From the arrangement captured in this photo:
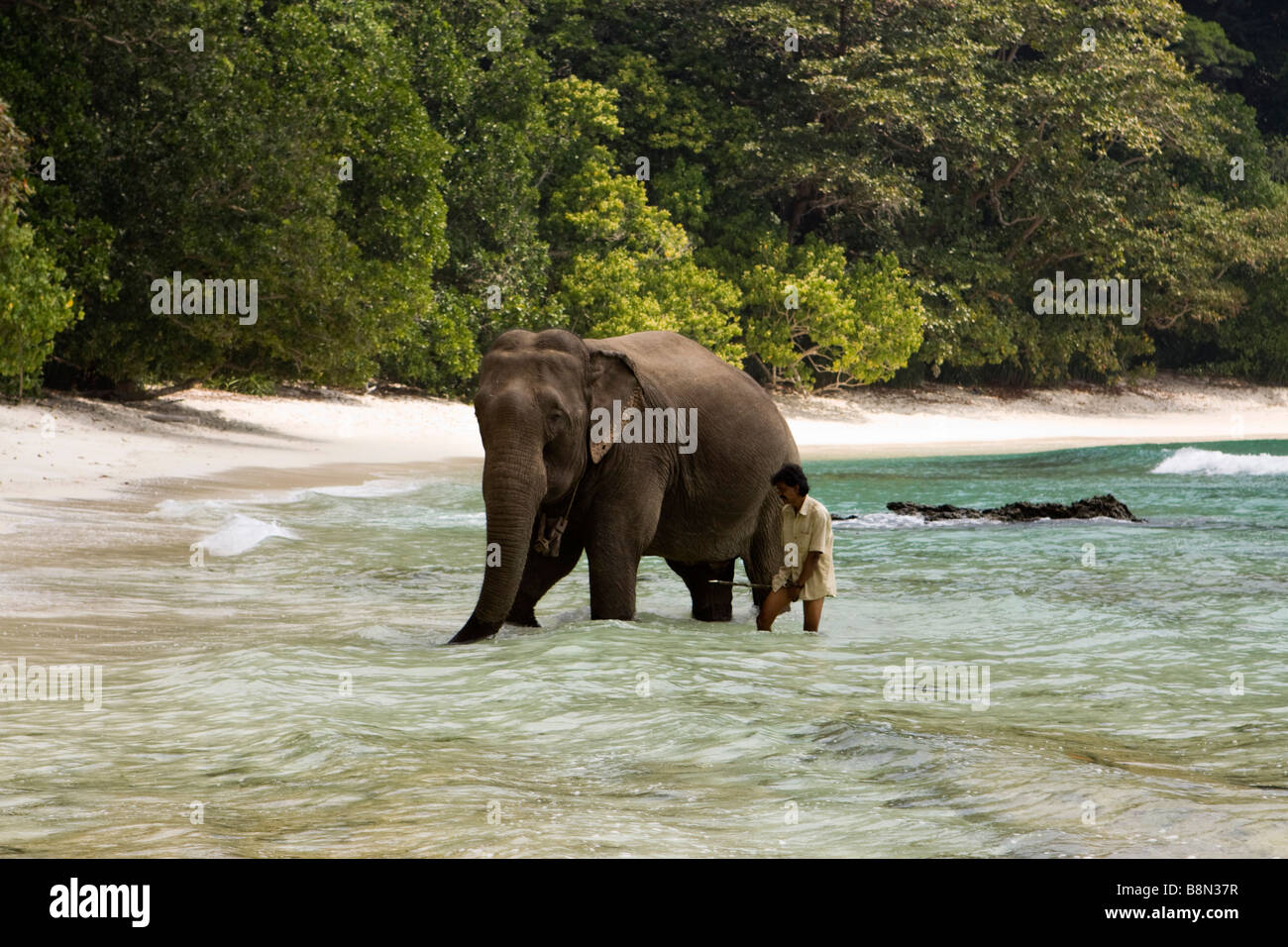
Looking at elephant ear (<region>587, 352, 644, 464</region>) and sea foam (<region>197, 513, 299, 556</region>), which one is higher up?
elephant ear (<region>587, 352, 644, 464</region>)

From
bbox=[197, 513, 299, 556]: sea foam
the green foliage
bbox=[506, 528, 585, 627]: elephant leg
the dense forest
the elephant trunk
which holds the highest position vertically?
the dense forest

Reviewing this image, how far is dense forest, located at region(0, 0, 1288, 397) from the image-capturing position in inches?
916

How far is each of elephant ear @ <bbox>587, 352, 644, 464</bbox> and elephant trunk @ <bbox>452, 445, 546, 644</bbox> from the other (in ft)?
1.72

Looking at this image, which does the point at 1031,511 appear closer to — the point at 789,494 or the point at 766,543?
the point at 766,543

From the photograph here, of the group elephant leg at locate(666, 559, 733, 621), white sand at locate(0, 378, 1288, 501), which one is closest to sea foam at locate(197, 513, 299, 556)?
white sand at locate(0, 378, 1288, 501)

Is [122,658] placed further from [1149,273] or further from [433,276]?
[1149,273]

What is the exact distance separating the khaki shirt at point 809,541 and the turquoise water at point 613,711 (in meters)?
0.39

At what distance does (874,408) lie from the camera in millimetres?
40281

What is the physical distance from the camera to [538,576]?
902 cm

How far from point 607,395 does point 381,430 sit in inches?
823

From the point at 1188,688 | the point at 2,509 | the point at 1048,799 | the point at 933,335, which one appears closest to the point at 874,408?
the point at 933,335

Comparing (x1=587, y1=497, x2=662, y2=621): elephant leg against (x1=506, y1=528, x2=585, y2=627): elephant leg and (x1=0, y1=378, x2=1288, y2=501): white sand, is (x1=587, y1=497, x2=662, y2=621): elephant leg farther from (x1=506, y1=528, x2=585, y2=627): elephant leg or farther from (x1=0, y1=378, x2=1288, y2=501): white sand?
(x1=0, y1=378, x2=1288, y2=501): white sand

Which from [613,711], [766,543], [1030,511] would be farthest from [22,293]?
[613,711]

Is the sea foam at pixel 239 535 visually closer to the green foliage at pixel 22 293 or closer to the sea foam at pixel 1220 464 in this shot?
the green foliage at pixel 22 293
